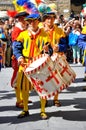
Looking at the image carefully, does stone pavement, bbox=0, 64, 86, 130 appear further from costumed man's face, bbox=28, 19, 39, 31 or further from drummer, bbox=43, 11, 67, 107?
costumed man's face, bbox=28, 19, 39, 31

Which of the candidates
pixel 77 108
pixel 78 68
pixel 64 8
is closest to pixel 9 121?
pixel 77 108

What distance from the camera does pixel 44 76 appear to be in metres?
6.59

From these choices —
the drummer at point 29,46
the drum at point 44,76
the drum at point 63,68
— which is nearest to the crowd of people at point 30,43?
the drummer at point 29,46

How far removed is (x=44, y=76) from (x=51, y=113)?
3.36 ft

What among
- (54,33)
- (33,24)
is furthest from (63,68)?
(54,33)

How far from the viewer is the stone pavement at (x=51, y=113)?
6613mm

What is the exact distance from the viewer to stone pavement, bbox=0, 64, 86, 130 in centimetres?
661

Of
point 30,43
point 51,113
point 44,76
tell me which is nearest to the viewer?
point 44,76

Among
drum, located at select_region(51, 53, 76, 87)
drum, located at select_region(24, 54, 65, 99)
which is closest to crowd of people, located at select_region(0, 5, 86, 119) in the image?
drum, located at select_region(51, 53, 76, 87)

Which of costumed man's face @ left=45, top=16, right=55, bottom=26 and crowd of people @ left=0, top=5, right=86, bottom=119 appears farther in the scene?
costumed man's face @ left=45, top=16, right=55, bottom=26

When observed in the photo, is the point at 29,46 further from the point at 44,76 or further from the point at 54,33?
the point at 54,33

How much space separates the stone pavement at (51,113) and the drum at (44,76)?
471 millimetres

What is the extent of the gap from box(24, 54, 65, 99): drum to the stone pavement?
471 millimetres

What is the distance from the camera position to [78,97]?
8883 millimetres
